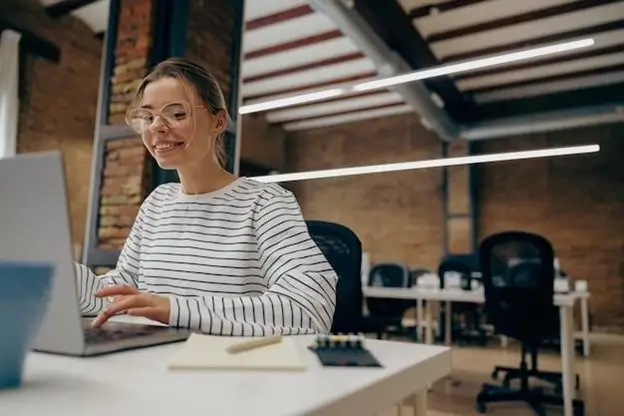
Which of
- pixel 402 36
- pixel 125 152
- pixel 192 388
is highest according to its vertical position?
pixel 402 36

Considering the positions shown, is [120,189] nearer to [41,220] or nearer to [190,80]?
[190,80]

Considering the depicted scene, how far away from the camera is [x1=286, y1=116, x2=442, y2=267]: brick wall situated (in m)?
7.88

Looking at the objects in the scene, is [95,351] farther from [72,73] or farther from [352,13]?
[72,73]

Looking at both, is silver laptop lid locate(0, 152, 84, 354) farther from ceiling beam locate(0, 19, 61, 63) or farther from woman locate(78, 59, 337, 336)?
ceiling beam locate(0, 19, 61, 63)

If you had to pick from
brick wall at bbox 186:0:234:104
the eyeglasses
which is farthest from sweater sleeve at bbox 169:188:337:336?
brick wall at bbox 186:0:234:104

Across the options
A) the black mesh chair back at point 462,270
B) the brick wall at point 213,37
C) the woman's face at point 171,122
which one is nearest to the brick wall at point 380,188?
the black mesh chair back at point 462,270

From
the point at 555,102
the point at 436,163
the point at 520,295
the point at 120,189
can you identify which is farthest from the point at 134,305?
the point at 555,102

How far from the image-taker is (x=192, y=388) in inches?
17.6

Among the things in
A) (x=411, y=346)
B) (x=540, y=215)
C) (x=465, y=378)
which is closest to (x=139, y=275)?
(x=411, y=346)

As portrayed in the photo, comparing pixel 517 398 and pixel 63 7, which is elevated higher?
pixel 63 7

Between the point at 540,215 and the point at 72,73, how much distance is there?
625 cm

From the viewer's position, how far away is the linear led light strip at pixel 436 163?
6.45 meters

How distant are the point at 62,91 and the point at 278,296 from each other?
545 centimetres

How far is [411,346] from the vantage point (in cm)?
74
